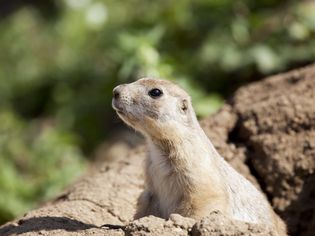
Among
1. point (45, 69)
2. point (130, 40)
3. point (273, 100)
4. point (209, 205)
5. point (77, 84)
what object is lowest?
point (209, 205)

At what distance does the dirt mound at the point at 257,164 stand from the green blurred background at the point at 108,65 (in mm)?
1133

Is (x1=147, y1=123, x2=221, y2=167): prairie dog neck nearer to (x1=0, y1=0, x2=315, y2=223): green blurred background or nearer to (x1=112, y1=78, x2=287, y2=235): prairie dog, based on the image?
(x1=112, y1=78, x2=287, y2=235): prairie dog

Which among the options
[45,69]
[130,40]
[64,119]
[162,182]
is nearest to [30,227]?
[162,182]

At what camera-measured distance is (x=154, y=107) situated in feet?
19.7

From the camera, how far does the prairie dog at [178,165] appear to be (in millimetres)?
5684

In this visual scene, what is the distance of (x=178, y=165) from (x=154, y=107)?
0.48 m

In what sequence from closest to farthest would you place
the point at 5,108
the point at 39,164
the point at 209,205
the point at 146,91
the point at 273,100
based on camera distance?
the point at 209,205 → the point at 146,91 → the point at 273,100 → the point at 39,164 → the point at 5,108

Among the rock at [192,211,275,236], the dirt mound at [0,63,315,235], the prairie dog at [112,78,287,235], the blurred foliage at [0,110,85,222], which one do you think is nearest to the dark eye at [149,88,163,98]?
the prairie dog at [112,78,287,235]

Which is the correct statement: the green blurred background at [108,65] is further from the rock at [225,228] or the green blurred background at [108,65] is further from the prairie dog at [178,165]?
the rock at [225,228]

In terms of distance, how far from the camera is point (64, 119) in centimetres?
1131

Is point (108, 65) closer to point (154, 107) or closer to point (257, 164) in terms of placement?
point (257, 164)

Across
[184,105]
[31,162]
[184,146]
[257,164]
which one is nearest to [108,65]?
[31,162]

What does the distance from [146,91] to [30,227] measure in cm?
125

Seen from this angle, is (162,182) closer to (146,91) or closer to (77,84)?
(146,91)
